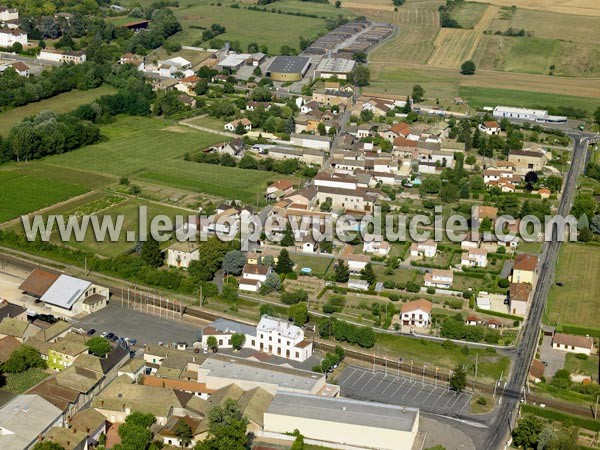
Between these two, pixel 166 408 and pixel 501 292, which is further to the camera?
pixel 501 292

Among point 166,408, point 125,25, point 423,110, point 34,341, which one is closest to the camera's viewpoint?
point 166,408

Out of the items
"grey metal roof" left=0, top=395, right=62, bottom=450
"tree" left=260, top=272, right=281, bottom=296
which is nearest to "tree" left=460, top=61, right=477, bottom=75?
"tree" left=260, top=272, right=281, bottom=296

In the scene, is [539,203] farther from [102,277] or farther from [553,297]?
[102,277]

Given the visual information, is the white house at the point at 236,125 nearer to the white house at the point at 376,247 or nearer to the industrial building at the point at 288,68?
the industrial building at the point at 288,68

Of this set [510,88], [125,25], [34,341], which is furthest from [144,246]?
[125,25]

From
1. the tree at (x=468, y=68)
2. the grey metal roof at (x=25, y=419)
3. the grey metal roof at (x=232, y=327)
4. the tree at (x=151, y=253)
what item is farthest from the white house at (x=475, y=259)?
the tree at (x=468, y=68)
